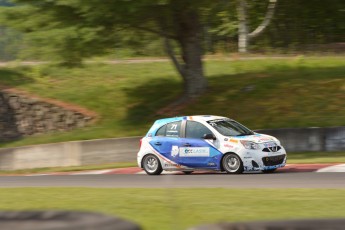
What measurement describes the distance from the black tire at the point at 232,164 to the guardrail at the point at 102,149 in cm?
595

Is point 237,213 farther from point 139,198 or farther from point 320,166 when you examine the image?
point 320,166

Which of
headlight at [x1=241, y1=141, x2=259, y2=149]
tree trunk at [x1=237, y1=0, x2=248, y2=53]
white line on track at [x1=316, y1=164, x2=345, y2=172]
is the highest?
tree trunk at [x1=237, y1=0, x2=248, y2=53]

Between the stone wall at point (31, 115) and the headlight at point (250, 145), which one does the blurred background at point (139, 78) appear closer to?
the stone wall at point (31, 115)

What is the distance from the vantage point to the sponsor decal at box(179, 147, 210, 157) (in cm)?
1831

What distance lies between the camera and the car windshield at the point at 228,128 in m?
18.5

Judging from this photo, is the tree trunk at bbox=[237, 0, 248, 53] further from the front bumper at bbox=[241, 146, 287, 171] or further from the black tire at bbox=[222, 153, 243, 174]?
the front bumper at bbox=[241, 146, 287, 171]

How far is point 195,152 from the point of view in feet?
60.5

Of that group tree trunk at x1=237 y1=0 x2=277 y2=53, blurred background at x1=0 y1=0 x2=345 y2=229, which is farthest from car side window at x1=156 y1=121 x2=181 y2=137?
tree trunk at x1=237 y1=0 x2=277 y2=53

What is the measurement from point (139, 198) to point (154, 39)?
1861 centimetres

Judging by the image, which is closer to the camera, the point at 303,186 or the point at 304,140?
the point at 303,186

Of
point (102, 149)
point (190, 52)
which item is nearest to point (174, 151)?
point (102, 149)

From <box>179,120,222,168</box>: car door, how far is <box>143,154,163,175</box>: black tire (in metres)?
0.74

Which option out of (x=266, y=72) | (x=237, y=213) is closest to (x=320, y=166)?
(x=237, y=213)

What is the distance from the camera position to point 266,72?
30.8 metres
